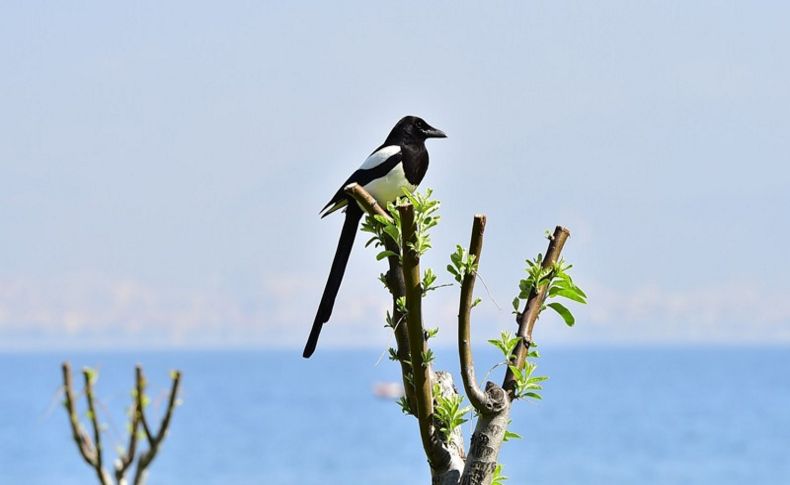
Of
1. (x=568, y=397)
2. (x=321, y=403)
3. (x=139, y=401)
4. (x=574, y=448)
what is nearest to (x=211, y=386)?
(x=321, y=403)

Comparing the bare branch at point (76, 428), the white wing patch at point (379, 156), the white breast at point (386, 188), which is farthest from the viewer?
the bare branch at point (76, 428)

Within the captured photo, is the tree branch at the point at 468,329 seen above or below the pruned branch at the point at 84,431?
below

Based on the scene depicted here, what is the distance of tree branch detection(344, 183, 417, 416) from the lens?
185 inches

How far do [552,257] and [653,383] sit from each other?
182574 mm

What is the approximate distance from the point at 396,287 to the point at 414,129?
1.61 meters

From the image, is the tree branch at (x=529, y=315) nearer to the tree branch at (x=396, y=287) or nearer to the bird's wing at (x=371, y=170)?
the tree branch at (x=396, y=287)

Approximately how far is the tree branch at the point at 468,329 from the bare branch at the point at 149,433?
3.76 meters

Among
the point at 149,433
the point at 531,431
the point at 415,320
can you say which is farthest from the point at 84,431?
the point at 531,431

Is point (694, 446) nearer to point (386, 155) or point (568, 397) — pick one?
point (568, 397)

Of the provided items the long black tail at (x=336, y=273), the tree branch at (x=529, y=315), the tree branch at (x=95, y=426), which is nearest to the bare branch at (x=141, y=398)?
the tree branch at (x=95, y=426)

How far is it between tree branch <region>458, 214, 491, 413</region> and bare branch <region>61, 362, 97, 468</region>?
12.4ft

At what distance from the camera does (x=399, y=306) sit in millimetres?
4637

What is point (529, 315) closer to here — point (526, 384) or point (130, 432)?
point (526, 384)

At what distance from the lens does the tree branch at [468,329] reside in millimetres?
4363
